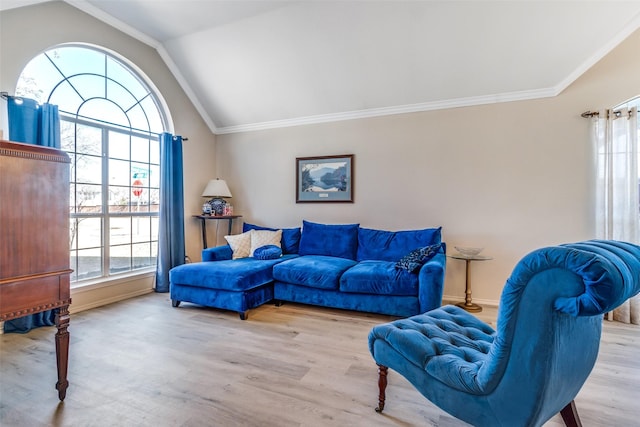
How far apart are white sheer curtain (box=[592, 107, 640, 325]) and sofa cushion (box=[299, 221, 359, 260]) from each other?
2.53m

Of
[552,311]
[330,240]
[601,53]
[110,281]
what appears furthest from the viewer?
[330,240]

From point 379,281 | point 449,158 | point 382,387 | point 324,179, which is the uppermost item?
point 449,158

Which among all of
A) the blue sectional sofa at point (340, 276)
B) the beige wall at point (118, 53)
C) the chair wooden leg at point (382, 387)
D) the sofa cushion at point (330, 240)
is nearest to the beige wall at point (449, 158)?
the beige wall at point (118, 53)

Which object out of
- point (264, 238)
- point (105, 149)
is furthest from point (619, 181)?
point (105, 149)

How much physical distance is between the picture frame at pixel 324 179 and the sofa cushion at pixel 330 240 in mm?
462

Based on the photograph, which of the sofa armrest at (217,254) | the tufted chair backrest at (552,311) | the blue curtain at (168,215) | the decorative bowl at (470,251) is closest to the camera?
the tufted chair backrest at (552,311)

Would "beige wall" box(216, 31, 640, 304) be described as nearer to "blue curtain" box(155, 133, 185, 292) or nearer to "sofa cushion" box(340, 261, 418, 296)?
"sofa cushion" box(340, 261, 418, 296)

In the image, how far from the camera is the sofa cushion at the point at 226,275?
3.08m

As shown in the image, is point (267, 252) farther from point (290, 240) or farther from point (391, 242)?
point (391, 242)

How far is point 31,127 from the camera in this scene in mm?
2709

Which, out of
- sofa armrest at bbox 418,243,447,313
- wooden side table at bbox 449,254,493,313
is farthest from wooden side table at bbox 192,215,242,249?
wooden side table at bbox 449,254,493,313

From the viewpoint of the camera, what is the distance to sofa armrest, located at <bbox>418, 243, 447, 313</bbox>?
277cm

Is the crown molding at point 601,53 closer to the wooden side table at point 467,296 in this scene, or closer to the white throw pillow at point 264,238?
the wooden side table at point 467,296

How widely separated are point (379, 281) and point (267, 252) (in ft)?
4.72
